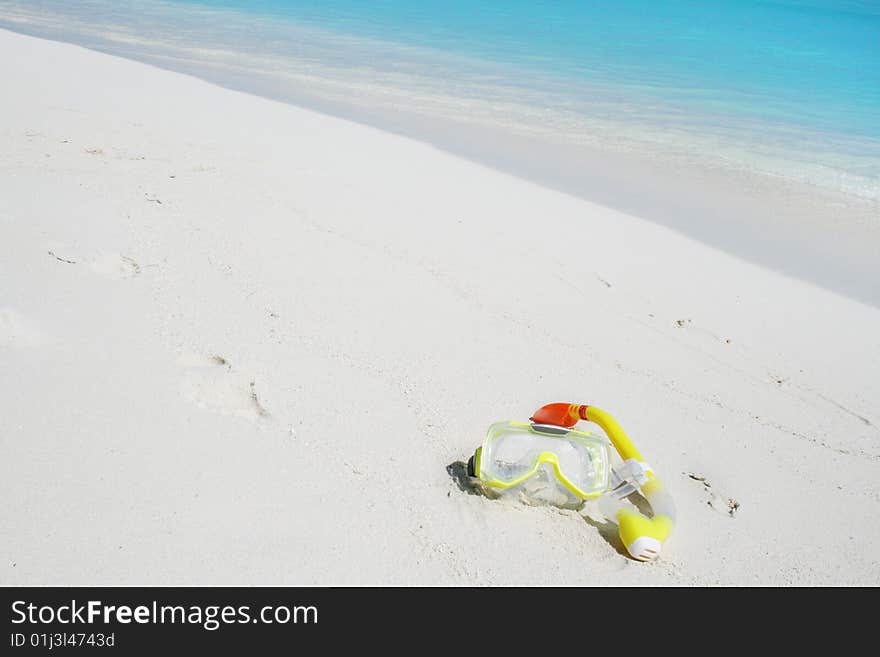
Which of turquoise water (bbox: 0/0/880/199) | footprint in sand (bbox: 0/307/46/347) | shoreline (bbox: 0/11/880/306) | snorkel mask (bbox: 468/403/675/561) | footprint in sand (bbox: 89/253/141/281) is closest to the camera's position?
snorkel mask (bbox: 468/403/675/561)

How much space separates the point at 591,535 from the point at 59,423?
2.20m

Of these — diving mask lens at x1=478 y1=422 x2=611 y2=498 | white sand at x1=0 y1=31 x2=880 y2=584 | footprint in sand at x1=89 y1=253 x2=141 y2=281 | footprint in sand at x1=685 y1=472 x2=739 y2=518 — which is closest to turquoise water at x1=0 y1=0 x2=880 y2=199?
white sand at x1=0 y1=31 x2=880 y2=584

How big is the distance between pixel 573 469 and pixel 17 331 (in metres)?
2.72

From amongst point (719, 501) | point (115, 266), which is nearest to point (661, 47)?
point (115, 266)

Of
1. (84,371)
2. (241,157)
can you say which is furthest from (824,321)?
(241,157)

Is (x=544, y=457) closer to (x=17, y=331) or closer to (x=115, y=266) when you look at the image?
(x=17, y=331)

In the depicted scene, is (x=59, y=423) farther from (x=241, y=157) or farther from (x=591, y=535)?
(x=241, y=157)

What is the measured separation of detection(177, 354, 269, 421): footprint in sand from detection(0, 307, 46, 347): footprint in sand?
2.28ft

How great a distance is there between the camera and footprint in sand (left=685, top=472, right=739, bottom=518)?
286 centimetres

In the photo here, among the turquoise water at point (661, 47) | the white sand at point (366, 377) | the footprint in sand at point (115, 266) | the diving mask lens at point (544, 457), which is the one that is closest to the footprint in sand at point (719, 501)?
the white sand at point (366, 377)

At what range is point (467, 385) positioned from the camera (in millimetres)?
3471

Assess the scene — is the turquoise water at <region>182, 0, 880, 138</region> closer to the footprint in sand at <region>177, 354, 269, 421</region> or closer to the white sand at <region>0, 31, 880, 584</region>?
the white sand at <region>0, 31, 880, 584</region>

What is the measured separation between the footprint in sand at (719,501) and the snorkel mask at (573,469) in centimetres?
30

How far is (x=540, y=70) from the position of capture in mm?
15766
